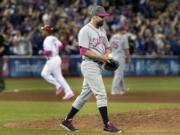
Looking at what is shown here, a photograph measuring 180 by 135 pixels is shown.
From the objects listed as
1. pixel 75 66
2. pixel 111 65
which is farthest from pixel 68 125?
pixel 75 66

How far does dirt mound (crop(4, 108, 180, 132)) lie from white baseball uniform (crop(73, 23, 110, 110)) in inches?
33.4

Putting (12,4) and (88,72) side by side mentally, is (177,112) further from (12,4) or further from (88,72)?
(12,4)

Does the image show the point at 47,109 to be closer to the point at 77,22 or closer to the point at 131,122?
the point at 131,122

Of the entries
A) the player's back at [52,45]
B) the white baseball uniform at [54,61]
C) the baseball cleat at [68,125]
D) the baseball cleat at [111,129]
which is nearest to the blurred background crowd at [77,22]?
the white baseball uniform at [54,61]

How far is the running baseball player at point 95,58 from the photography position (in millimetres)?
10984

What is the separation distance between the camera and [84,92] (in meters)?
11.4

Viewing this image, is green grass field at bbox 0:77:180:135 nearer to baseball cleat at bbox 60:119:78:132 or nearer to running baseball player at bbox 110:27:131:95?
baseball cleat at bbox 60:119:78:132

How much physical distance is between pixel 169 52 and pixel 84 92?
20768mm

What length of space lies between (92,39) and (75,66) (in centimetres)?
1968

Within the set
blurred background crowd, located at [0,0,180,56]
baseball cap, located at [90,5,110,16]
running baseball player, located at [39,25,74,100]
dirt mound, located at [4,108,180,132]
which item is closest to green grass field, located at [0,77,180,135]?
dirt mound, located at [4,108,180,132]

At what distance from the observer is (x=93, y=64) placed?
11.2 m

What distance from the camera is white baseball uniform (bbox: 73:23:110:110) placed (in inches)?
434

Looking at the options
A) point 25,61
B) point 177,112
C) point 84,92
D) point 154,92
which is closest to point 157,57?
point 25,61

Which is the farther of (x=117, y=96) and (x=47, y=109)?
(x=117, y=96)
